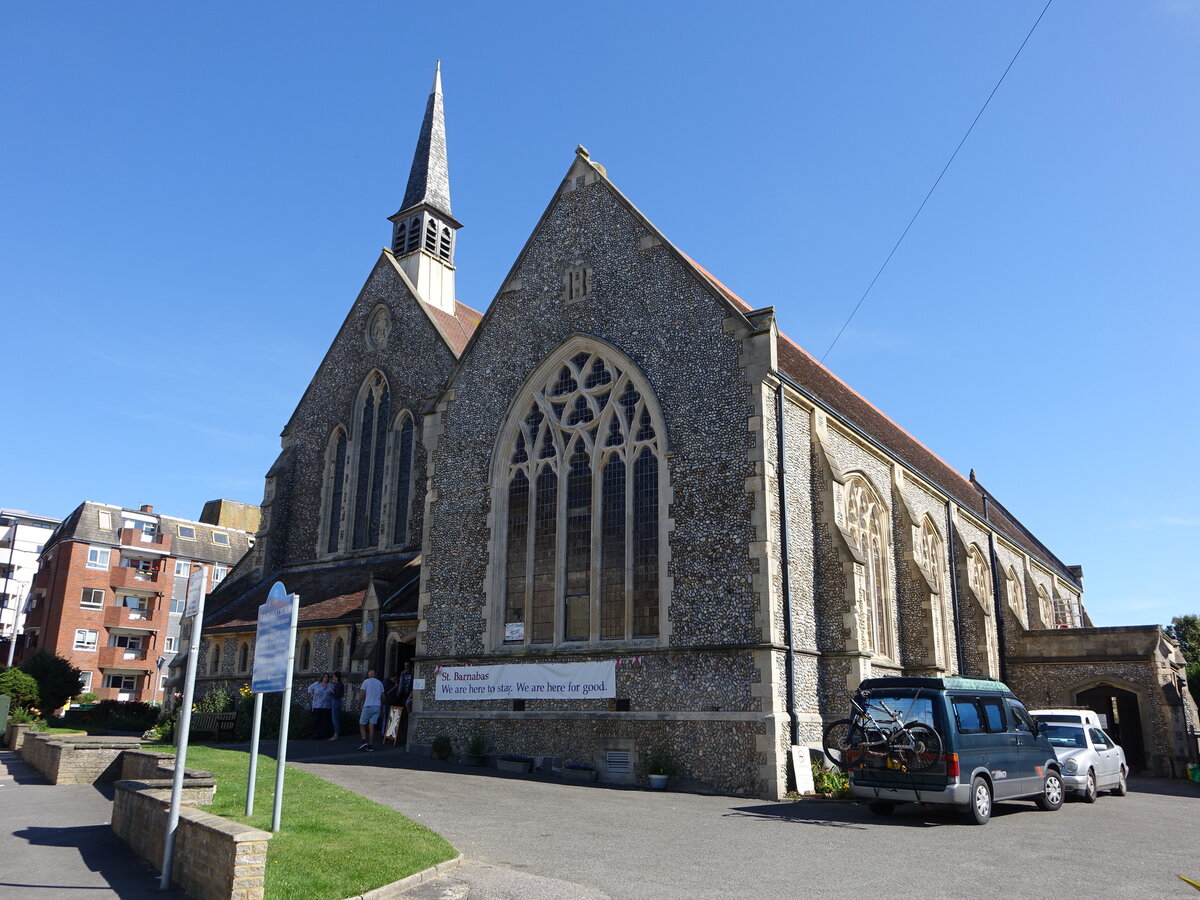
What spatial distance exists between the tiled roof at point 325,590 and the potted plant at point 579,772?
27.4ft

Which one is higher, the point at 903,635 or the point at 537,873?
the point at 903,635

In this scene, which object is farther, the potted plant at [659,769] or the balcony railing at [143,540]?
the balcony railing at [143,540]

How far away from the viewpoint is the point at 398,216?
3653 centimetres

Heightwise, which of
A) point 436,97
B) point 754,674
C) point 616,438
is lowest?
point 754,674

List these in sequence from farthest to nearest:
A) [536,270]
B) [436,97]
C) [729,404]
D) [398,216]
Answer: [436,97] → [398,216] → [536,270] → [729,404]

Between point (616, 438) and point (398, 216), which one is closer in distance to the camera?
point (616, 438)

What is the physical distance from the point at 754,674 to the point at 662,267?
906cm

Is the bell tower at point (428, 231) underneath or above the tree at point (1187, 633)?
above

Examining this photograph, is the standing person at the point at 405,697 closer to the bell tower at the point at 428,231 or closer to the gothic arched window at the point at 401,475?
the gothic arched window at the point at 401,475

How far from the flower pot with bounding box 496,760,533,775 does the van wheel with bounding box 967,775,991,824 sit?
8868mm

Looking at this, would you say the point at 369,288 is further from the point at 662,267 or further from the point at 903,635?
the point at 903,635

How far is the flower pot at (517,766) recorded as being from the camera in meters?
18.5

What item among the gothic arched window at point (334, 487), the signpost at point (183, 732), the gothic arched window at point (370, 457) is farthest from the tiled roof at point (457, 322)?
the signpost at point (183, 732)

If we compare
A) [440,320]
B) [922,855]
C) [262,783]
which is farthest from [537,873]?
[440,320]
